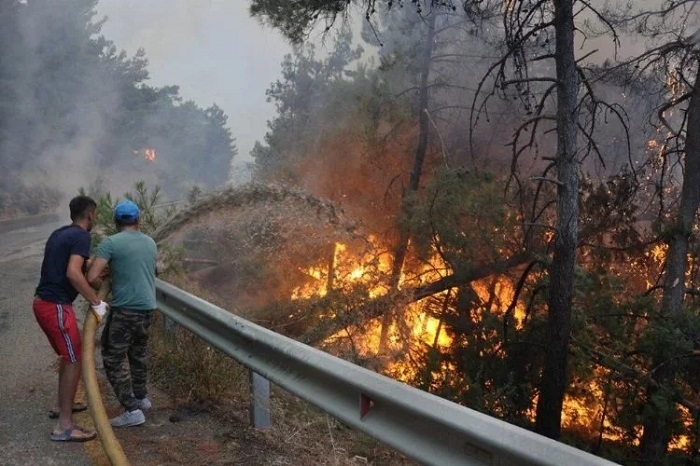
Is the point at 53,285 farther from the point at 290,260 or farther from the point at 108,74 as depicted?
the point at 108,74

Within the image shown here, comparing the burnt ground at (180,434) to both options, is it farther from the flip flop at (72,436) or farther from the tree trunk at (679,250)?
the tree trunk at (679,250)

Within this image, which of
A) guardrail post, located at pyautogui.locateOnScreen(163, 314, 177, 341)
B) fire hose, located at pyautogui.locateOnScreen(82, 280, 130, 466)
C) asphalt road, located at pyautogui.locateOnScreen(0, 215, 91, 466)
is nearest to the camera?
fire hose, located at pyautogui.locateOnScreen(82, 280, 130, 466)

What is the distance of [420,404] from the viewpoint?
253 cm

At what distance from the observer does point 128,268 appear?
4.27 meters

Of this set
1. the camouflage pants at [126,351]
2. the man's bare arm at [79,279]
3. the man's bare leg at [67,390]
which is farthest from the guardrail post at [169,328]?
the man's bare arm at [79,279]

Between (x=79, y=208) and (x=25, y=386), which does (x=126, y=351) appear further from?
(x=25, y=386)

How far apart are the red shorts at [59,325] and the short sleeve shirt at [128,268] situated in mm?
325

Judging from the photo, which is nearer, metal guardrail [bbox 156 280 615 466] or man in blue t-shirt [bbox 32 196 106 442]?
metal guardrail [bbox 156 280 615 466]

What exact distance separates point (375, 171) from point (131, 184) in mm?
20598

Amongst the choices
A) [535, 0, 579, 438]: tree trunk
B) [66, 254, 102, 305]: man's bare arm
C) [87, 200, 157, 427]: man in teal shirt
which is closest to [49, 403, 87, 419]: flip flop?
[87, 200, 157, 427]: man in teal shirt

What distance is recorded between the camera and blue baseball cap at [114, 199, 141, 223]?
14.1ft

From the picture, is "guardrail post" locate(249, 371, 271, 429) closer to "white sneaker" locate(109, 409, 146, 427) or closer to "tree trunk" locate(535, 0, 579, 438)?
"white sneaker" locate(109, 409, 146, 427)

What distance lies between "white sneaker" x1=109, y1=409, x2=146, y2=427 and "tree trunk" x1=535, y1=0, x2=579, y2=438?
21.4ft

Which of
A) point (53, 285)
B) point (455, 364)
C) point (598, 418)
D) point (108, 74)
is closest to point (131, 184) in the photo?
point (108, 74)
